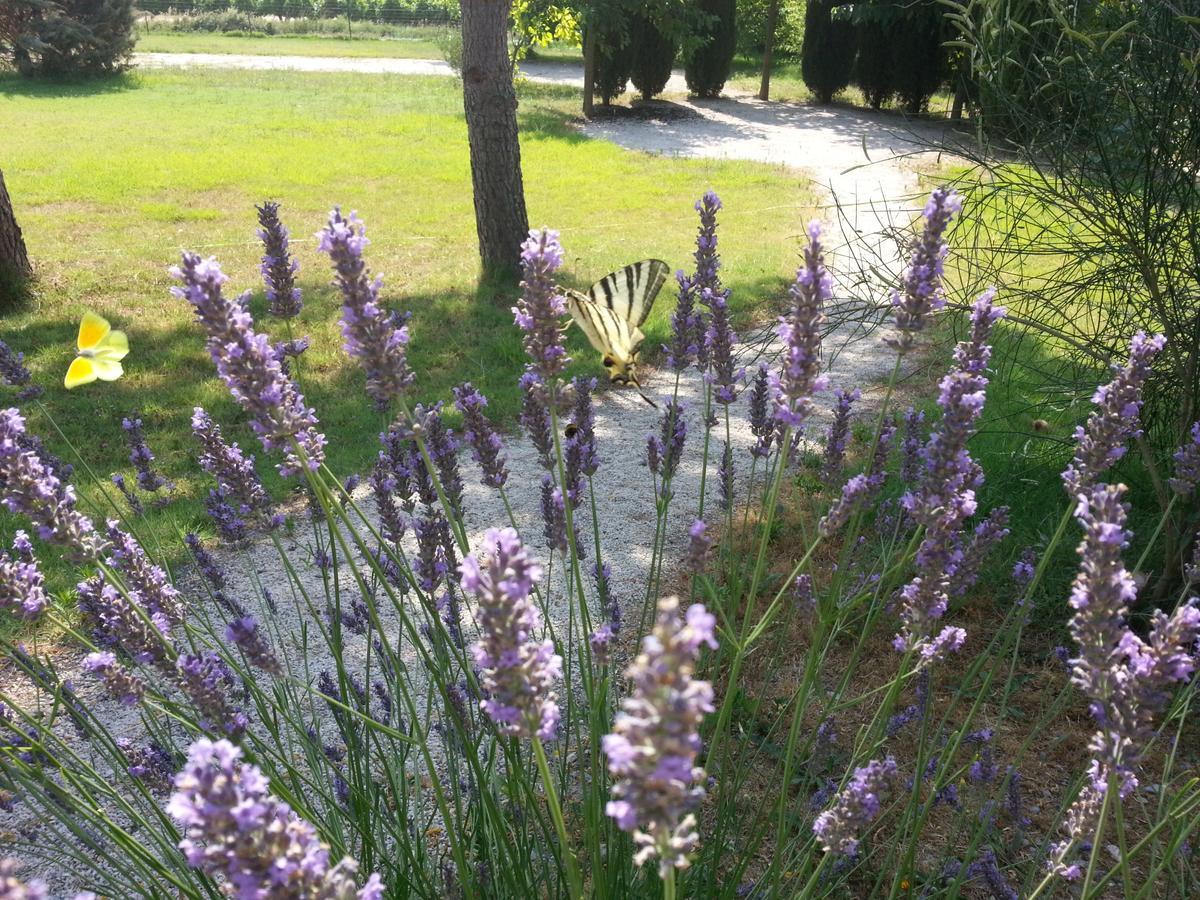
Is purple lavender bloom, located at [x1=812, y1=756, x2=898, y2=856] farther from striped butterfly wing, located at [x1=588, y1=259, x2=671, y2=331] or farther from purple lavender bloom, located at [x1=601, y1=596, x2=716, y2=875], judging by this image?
striped butterfly wing, located at [x1=588, y1=259, x2=671, y2=331]

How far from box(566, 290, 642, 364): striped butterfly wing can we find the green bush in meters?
22.9

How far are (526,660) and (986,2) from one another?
4.05m

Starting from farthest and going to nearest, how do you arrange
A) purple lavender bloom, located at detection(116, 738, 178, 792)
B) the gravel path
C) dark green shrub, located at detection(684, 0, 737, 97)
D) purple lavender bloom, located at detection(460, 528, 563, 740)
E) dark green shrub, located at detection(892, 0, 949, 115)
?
dark green shrub, located at detection(684, 0, 737, 97) < dark green shrub, located at detection(892, 0, 949, 115) < the gravel path < purple lavender bloom, located at detection(116, 738, 178, 792) < purple lavender bloom, located at detection(460, 528, 563, 740)

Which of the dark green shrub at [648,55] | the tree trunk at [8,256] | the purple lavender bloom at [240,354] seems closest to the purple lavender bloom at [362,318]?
the purple lavender bloom at [240,354]

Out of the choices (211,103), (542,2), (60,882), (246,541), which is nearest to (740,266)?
(246,541)

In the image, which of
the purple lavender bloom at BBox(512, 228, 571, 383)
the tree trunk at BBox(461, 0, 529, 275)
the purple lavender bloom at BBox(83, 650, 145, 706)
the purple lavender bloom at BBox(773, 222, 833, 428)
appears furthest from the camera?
the tree trunk at BBox(461, 0, 529, 275)

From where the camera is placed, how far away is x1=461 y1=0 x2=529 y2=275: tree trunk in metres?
8.03

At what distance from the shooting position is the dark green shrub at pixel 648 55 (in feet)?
67.1

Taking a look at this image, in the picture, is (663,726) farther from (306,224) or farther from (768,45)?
(768,45)

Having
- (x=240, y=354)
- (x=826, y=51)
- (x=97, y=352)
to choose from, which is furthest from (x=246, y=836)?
(x=826, y=51)

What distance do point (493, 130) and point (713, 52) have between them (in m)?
15.7

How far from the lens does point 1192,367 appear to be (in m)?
3.50

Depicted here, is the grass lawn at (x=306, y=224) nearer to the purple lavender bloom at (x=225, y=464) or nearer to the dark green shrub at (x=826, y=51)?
the purple lavender bloom at (x=225, y=464)

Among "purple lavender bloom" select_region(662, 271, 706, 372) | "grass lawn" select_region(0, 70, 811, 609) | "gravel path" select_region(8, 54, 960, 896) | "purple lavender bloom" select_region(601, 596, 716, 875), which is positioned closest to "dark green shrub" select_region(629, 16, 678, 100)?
"grass lawn" select_region(0, 70, 811, 609)
